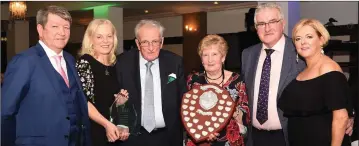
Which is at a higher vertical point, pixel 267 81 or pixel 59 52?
pixel 59 52

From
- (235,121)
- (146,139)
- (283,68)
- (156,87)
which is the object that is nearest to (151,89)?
(156,87)

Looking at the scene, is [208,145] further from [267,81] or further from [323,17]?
[323,17]

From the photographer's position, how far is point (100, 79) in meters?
2.75

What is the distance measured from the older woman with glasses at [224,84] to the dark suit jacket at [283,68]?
0.27 ft

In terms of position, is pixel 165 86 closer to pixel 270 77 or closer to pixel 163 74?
pixel 163 74

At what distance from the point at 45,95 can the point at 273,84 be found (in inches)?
57.2

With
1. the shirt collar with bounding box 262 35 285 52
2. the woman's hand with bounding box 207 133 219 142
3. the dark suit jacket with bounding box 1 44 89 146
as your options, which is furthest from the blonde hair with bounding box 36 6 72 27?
the shirt collar with bounding box 262 35 285 52

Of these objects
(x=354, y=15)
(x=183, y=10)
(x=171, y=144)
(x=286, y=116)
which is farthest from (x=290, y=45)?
(x=183, y=10)

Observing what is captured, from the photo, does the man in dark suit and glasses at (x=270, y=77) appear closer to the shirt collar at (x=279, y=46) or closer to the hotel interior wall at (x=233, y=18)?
the shirt collar at (x=279, y=46)

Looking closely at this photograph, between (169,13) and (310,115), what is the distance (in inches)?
469

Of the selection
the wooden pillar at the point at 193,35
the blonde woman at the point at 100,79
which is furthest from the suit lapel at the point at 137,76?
the wooden pillar at the point at 193,35

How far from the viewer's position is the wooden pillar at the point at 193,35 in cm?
1347

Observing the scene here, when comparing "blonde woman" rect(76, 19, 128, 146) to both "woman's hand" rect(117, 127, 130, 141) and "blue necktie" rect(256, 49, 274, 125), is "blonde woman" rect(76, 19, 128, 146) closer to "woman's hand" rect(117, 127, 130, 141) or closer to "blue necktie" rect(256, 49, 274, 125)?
"woman's hand" rect(117, 127, 130, 141)

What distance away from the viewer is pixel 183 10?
13.4 metres
